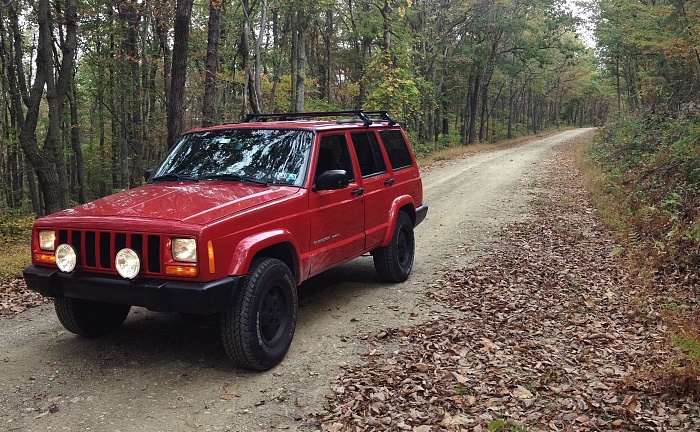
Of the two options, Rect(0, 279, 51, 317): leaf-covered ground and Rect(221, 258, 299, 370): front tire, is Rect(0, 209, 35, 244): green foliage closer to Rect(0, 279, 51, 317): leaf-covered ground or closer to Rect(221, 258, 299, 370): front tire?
Rect(0, 279, 51, 317): leaf-covered ground

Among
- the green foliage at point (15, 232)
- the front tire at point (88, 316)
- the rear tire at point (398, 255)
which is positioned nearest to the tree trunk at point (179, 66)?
the green foliage at point (15, 232)

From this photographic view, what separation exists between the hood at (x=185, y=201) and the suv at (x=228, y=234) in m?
0.01

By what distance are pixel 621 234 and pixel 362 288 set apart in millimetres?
5211

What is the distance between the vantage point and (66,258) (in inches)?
166

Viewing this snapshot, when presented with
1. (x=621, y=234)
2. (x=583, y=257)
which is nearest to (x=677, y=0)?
(x=621, y=234)

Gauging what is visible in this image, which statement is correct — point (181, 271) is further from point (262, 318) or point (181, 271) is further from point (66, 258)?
point (66, 258)

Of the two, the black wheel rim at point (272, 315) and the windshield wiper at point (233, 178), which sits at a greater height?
the windshield wiper at point (233, 178)

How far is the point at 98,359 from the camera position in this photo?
183 inches

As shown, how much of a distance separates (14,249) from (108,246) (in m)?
7.12

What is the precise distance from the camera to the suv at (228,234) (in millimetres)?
3945

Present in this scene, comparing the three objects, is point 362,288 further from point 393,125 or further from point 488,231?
point 488,231

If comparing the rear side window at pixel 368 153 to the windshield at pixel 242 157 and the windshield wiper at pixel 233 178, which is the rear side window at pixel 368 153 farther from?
the windshield wiper at pixel 233 178

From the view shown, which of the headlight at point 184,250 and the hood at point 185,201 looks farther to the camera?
the hood at point 185,201

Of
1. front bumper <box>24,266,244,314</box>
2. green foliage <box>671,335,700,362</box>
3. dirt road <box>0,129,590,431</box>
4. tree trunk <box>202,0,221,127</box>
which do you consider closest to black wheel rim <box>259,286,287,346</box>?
dirt road <box>0,129,590,431</box>
